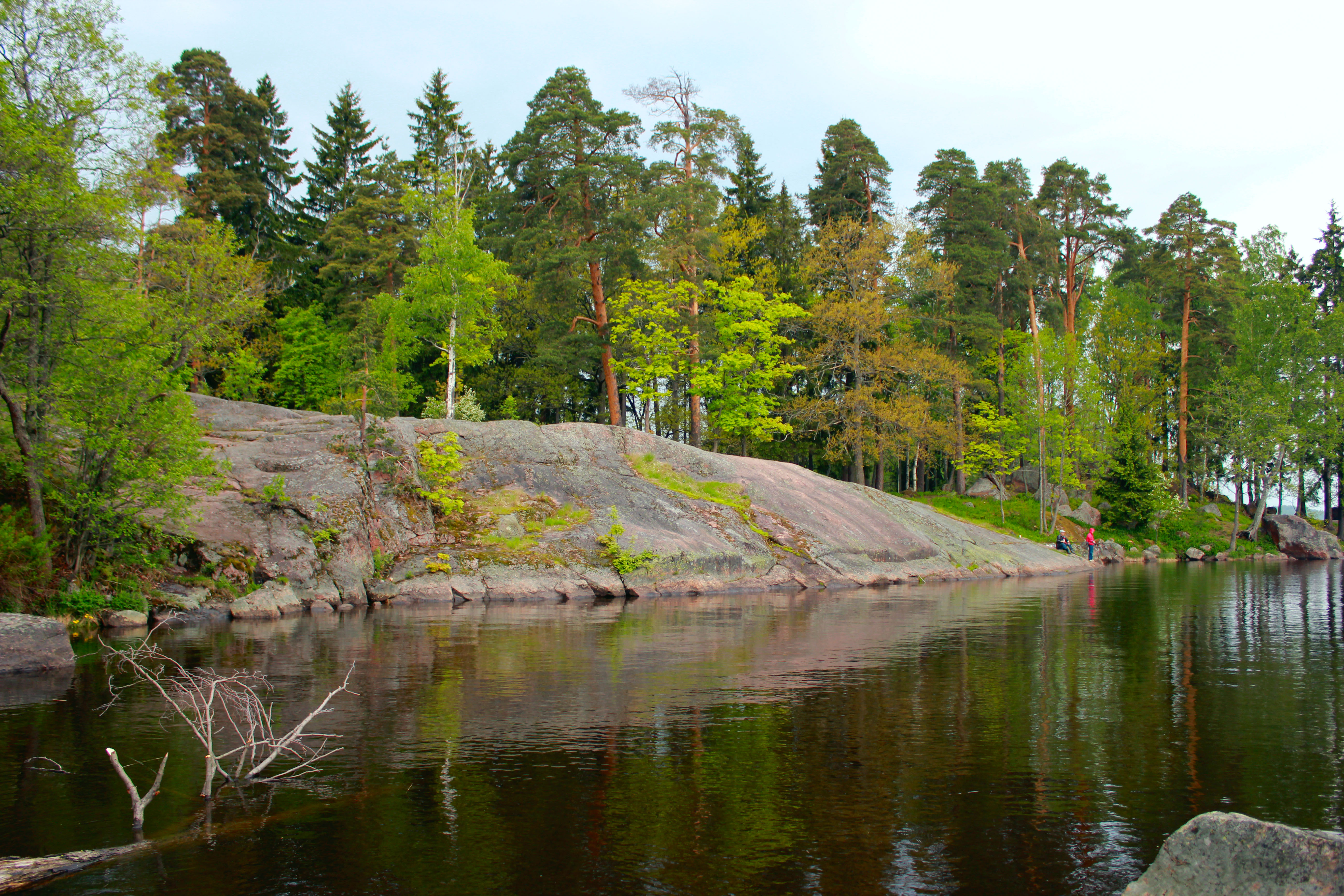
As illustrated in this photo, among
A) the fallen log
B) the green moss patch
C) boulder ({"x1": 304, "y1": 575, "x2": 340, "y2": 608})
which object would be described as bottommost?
the fallen log

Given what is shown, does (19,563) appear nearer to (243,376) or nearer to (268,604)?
(268,604)

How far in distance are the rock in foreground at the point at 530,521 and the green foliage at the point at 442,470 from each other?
0.97ft

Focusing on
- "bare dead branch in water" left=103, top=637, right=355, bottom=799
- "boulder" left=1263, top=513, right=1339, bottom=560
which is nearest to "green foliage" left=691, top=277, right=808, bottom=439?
"bare dead branch in water" left=103, top=637, right=355, bottom=799

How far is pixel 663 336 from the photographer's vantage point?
146ft

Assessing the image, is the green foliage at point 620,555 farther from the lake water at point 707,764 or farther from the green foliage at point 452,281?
the green foliage at point 452,281

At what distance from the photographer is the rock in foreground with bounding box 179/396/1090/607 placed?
28438 millimetres

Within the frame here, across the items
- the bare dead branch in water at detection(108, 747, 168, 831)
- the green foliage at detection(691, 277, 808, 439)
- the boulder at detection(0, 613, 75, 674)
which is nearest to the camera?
the bare dead branch in water at detection(108, 747, 168, 831)

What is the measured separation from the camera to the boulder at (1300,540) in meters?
56.5

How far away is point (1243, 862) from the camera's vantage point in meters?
5.62

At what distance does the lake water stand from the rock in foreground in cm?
868

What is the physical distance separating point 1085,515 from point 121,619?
53.8 metres

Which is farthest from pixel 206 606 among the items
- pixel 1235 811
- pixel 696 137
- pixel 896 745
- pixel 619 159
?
pixel 696 137

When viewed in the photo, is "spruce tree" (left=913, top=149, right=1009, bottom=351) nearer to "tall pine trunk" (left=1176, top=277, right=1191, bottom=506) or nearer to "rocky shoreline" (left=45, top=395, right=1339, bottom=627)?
"tall pine trunk" (left=1176, top=277, right=1191, bottom=506)

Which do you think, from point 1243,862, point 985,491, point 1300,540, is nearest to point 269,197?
point 985,491
